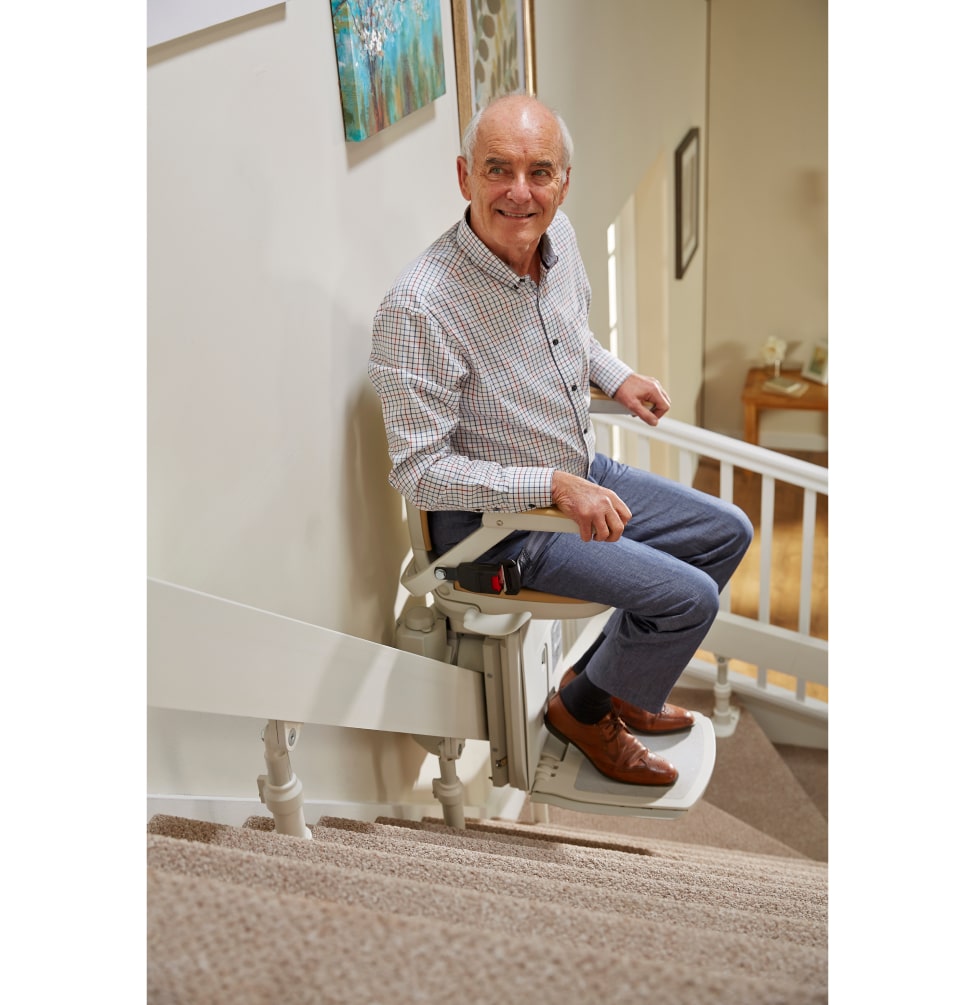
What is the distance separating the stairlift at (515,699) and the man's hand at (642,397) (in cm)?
47

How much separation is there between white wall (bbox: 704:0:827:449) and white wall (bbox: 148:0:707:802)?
4.14m

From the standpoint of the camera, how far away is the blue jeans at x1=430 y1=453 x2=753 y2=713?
79.7 inches

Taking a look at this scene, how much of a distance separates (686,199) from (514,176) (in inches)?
152

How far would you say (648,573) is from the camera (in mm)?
2029

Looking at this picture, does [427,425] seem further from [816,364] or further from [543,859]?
[816,364]

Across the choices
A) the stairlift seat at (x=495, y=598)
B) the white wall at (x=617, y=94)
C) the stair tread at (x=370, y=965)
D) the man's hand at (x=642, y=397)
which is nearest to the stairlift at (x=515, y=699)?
the stairlift seat at (x=495, y=598)

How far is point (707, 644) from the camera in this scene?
3.70 meters

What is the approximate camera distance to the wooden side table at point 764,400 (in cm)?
603

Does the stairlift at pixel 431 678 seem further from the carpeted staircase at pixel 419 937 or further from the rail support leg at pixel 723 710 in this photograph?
the rail support leg at pixel 723 710

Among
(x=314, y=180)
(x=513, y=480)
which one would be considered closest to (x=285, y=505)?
(x=513, y=480)

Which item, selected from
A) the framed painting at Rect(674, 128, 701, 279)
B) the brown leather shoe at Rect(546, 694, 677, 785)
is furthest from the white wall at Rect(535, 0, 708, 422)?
the brown leather shoe at Rect(546, 694, 677, 785)
